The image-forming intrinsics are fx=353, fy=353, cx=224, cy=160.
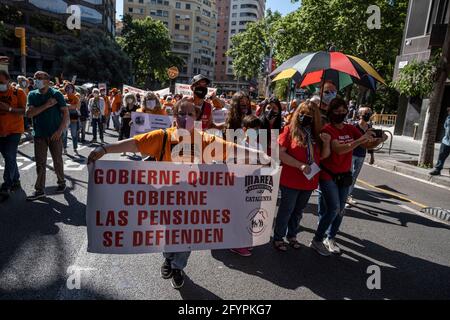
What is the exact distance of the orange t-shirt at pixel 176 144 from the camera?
3.24 m

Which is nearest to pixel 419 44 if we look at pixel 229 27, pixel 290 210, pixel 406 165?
pixel 406 165

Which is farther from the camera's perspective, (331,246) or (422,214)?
(422,214)

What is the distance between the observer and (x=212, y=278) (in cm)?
362

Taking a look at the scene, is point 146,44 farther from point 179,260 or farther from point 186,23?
point 179,260

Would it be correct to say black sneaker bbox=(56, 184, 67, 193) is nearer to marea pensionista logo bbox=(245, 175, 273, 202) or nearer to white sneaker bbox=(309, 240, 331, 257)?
marea pensionista logo bbox=(245, 175, 273, 202)

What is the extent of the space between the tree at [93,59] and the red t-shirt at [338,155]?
134ft

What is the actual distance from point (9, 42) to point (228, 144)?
4574 cm

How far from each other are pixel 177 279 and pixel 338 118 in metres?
2.51

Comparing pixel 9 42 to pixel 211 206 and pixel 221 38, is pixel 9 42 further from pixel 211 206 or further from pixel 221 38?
pixel 221 38

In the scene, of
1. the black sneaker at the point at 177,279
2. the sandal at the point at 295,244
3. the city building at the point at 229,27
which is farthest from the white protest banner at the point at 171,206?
the city building at the point at 229,27

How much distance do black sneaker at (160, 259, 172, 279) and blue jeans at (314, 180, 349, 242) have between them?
1964 mm

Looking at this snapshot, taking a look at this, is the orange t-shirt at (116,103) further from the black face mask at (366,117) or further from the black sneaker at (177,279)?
the black sneaker at (177,279)

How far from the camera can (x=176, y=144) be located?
330 cm
